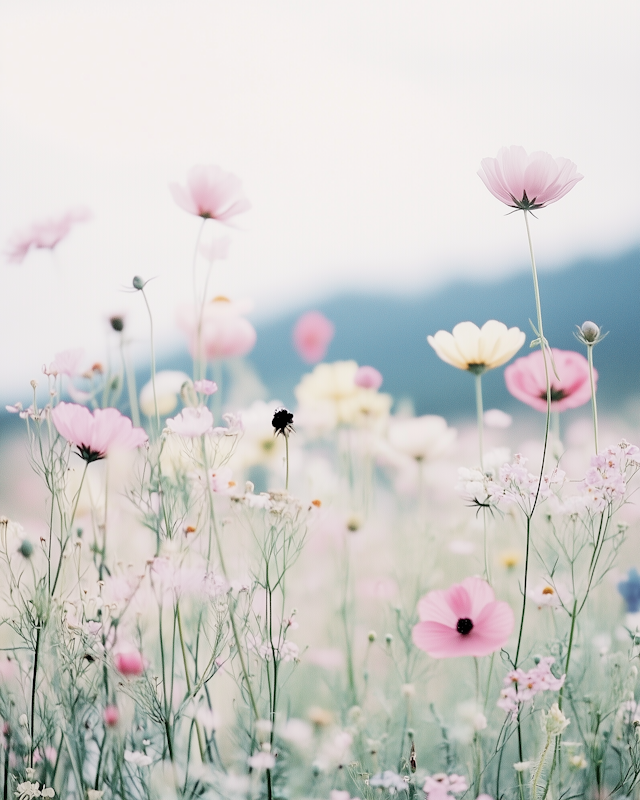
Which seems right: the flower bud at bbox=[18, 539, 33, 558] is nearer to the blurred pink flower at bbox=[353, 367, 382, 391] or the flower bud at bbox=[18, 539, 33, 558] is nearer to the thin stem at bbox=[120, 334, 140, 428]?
the thin stem at bbox=[120, 334, 140, 428]

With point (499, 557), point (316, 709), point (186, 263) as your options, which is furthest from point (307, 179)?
point (316, 709)

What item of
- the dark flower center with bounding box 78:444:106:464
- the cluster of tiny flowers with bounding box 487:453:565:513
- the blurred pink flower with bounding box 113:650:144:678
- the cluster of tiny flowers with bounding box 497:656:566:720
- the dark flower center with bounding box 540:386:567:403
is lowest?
the cluster of tiny flowers with bounding box 497:656:566:720

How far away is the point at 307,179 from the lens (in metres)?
→ 0.93

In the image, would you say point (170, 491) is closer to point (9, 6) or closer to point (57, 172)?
point (57, 172)

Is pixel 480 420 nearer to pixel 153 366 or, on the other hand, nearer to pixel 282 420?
pixel 282 420

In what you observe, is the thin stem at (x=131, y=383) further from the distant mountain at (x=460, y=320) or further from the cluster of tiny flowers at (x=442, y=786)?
the cluster of tiny flowers at (x=442, y=786)

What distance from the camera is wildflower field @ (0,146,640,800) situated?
2.58 feet

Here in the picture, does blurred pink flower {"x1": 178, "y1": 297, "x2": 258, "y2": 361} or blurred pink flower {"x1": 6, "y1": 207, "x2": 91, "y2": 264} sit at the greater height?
blurred pink flower {"x1": 6, "y1": 207, "x2": 91, "y2": 264}

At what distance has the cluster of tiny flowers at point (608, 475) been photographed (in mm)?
764

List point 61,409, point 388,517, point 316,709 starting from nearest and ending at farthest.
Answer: point 61,409
point 316,709
point 388,517

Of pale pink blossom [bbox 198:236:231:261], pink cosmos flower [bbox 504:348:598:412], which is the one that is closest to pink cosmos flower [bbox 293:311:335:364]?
pale pink blossom [bbox 198:236:231:261]

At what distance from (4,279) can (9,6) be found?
39cm

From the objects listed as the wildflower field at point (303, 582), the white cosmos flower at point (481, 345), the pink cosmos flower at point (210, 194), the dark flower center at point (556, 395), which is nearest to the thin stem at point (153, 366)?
the wildflower field at point (303, 582)

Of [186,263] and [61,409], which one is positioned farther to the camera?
[186,263]
